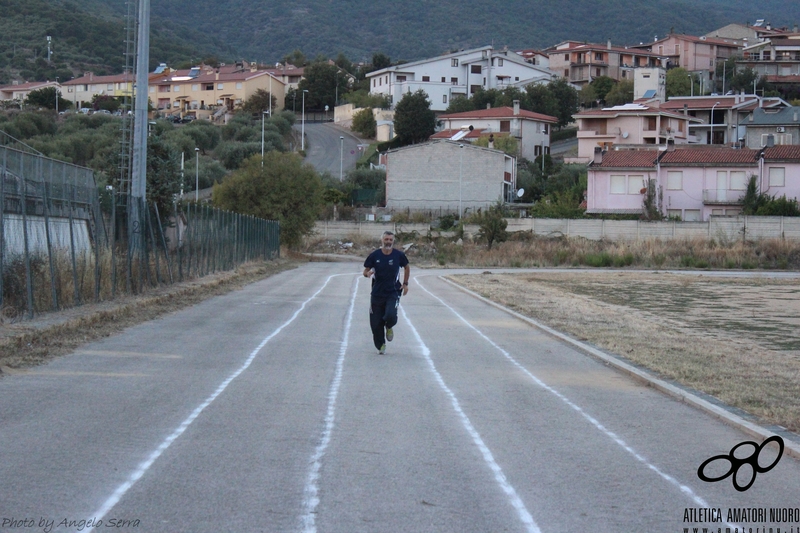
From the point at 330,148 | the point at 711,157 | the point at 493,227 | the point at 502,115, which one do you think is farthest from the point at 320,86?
the point at 493,227

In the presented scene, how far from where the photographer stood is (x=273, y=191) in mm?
60906

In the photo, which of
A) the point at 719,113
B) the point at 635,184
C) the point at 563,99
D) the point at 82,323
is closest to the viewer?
the point at 82,323

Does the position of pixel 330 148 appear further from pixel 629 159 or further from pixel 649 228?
pixel 649 228

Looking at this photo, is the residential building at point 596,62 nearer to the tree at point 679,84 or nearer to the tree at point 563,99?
the tree at point 679,84

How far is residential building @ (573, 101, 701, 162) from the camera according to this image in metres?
90.8

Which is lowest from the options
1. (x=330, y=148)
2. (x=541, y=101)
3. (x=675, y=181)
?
(x=675, y=181)

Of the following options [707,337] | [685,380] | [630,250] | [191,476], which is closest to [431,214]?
[630,250]

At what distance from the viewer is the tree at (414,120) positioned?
4158 inches

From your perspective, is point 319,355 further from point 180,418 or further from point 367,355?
point 180,418

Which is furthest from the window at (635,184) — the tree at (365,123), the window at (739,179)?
the tree at (365,123)

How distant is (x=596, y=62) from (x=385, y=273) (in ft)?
466

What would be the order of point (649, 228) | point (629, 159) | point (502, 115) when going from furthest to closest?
1. point (502, 115)
2. point (629, 159)
3. point (649, 228)

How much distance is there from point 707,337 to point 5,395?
1398 centimetres

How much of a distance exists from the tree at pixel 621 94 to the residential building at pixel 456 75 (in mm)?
9624
